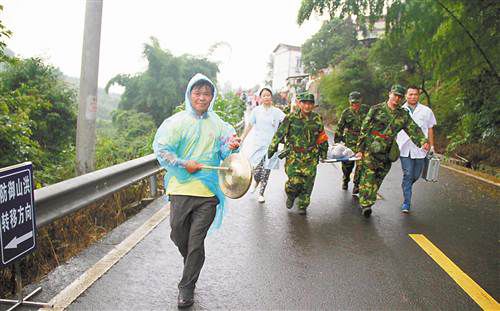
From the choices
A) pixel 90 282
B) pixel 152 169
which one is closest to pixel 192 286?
pixel 90 282

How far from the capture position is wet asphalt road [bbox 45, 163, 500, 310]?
352 cm

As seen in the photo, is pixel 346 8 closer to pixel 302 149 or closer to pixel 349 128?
pixel 349 128

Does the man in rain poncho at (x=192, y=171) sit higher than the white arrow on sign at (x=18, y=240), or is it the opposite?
the man in rain poncho at (x=192, y=171)

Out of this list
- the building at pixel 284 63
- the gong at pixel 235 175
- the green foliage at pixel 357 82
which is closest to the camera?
the gong at pixel 235 175

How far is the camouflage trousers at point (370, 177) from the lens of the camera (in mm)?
6336

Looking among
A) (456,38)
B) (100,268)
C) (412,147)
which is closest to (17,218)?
(100,268)

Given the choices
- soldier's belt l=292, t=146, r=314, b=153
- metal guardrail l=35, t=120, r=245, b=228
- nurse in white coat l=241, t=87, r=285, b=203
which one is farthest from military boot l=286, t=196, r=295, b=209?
metal guardrail l=35, t=120, r=245, b=228

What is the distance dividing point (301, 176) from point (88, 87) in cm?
316

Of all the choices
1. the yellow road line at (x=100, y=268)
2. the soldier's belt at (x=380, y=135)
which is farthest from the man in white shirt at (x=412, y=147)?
the yellow road line at (x=100, y=268)

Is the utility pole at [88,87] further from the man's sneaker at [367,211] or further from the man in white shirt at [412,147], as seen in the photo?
the man in white shirt at [412,147]

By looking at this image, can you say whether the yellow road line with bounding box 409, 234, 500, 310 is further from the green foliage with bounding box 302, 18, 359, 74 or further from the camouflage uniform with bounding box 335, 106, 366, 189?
the green foliage with bounding box 302, 18, 359, 74

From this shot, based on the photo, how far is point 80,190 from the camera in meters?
4.27

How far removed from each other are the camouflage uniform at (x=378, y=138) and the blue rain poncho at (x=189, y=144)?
331 cm

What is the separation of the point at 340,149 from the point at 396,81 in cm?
1548
